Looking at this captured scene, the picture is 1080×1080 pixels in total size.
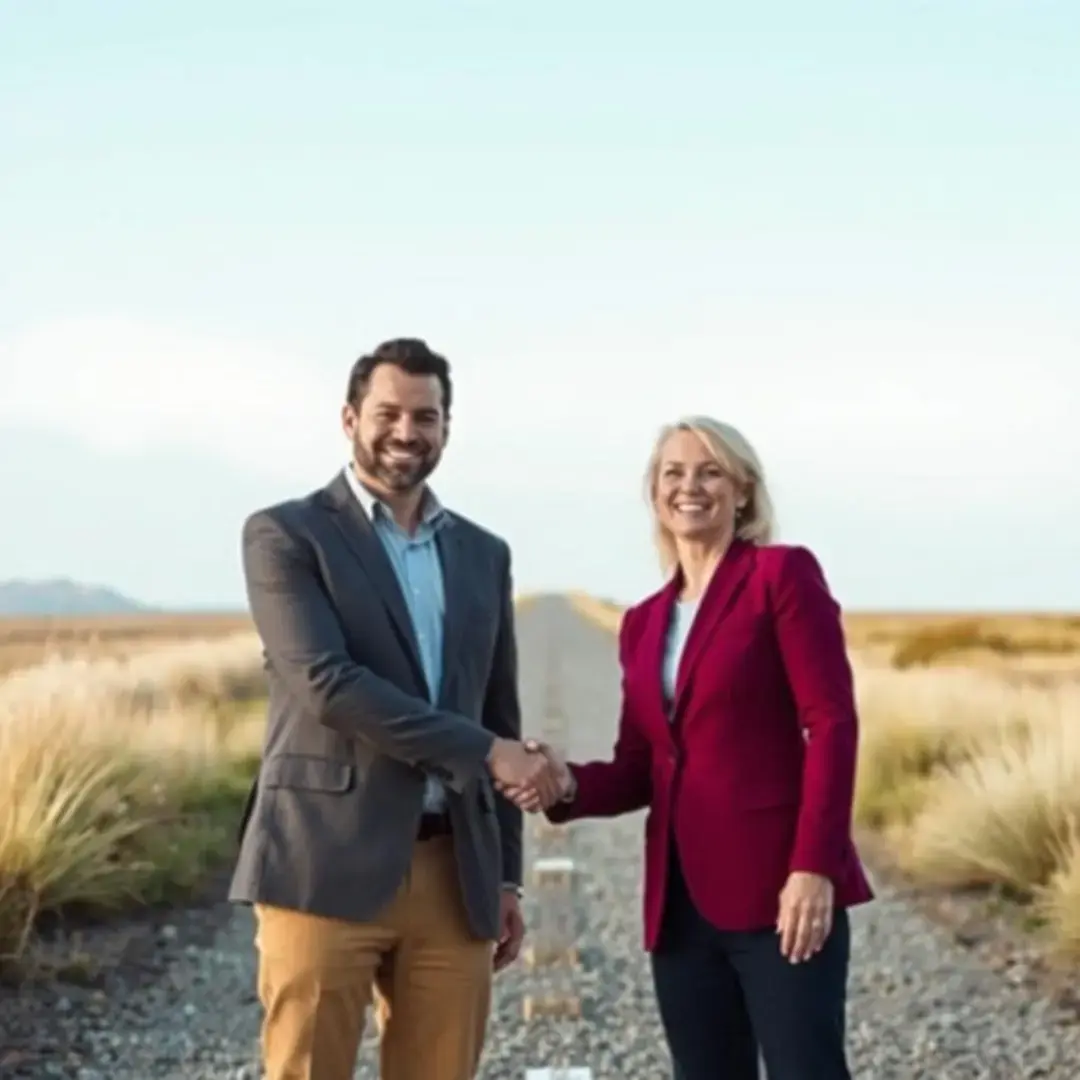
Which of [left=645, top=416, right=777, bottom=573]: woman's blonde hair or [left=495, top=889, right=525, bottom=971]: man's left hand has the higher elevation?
[left=645, top=416, right=777, bottom=573]: woman's blonde hair

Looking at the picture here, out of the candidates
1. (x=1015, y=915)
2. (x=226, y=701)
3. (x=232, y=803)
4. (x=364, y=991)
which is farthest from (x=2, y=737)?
(x=226, y=701)

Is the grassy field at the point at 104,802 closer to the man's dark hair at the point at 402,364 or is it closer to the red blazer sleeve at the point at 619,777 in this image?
the red blazer sleeve at the point at 619,777

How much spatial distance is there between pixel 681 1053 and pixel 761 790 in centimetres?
58

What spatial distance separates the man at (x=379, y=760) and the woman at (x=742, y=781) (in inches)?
8.1

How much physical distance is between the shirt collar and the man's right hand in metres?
0.46

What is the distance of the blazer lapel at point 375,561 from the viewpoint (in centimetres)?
359

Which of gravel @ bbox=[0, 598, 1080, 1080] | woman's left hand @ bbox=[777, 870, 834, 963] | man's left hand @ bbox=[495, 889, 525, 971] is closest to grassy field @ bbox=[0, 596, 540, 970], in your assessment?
gravel @ bbox=[0, 598, 1080, 1080]

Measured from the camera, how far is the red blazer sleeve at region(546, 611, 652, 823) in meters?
3.79

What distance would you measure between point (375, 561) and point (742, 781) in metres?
0.79

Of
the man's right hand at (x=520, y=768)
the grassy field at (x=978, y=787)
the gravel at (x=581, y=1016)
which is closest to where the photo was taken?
the man's right hand at (x=520, y=768)

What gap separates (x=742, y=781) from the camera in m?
3.52

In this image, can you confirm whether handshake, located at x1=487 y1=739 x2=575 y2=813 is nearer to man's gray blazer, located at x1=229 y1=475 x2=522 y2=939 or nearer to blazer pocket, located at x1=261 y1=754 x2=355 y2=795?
man's gray blazer, located at x1=229 y1=475 x2=522 y2=939

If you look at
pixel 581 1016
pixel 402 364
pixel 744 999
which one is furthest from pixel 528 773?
pixel 581 1016

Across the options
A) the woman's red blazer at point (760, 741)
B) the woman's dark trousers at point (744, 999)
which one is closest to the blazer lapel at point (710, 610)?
the woman's red blazer at point (760, 741)
